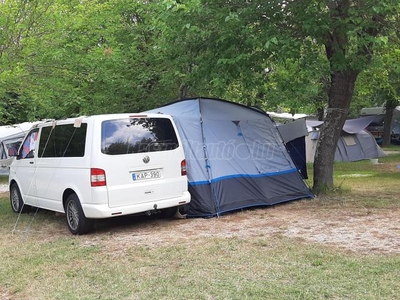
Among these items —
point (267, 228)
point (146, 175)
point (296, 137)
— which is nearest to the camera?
point (267, 228)

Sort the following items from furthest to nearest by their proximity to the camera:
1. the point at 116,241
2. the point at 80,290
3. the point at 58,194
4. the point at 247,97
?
the point at 247,97
the point at 58,194
the point at 116,241
the point at 80,290

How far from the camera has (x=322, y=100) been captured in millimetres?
18328

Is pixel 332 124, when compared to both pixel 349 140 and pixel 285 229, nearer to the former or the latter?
pixel 285 229

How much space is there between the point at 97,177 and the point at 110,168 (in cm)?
23

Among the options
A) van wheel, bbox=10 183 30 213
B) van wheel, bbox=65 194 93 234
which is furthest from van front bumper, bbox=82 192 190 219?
van wheel, bbox=10 183 30 213

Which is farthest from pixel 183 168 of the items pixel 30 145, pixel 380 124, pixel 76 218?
pixel 380 124

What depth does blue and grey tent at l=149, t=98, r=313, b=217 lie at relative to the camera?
314 inches

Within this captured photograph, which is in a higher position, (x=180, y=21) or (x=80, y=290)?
(x=180, y=21)

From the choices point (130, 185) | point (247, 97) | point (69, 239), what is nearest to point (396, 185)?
point (247, 97)

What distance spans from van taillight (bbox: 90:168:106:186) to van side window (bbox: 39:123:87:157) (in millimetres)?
397

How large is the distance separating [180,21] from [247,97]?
280 inches

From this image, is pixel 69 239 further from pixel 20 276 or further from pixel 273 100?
pixel 273 100

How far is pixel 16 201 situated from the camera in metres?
9.07

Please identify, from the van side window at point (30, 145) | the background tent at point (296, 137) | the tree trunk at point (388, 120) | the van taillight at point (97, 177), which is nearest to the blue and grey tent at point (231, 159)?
the background tent at point (296, 137)
